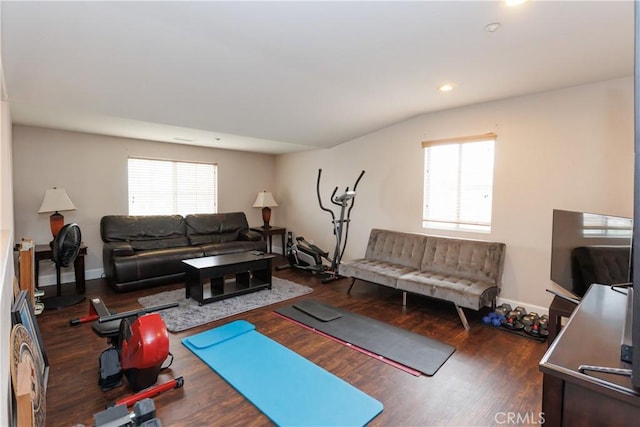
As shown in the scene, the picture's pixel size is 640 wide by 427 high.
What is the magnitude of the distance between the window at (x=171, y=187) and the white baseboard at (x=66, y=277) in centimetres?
100

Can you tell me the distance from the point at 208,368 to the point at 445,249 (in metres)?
2.90

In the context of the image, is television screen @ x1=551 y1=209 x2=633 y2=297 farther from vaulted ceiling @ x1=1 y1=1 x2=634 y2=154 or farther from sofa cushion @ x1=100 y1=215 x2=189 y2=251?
sofa cushion @ x1=100 y1=215 x2=189 y2=251

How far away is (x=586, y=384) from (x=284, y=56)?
2576 mm

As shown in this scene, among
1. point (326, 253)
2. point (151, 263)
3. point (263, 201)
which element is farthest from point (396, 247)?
point (151, 263)

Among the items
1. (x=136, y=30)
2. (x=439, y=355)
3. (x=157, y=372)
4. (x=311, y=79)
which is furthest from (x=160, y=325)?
(x=311, y=79)

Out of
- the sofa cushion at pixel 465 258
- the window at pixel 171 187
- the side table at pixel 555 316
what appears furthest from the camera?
the window at pixel 171 187

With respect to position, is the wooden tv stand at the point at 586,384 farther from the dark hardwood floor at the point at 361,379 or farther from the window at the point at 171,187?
the window at the point at 171,187

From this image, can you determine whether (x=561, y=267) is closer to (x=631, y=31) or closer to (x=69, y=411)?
(x=631, y=31)

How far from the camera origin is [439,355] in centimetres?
258

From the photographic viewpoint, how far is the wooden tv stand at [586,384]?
911mm

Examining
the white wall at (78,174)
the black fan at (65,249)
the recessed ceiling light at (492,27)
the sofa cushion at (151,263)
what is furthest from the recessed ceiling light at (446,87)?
the white wall at (78,174)

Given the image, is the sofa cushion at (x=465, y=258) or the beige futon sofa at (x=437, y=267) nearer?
the beige futon sofa at (x=437, y=267)

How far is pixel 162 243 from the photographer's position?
4.87 m

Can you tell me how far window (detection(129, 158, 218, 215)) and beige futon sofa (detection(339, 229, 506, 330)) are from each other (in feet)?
10.5
